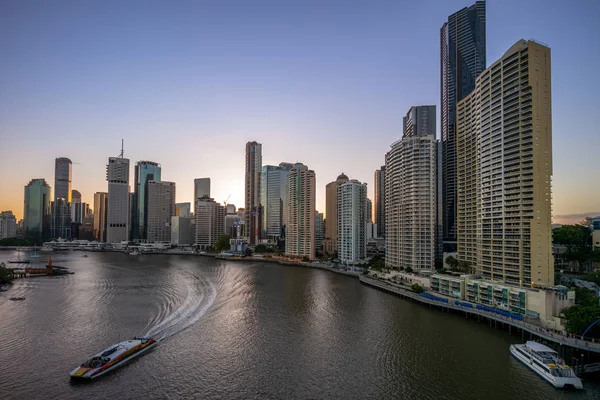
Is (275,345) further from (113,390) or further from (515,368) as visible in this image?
(515,368)

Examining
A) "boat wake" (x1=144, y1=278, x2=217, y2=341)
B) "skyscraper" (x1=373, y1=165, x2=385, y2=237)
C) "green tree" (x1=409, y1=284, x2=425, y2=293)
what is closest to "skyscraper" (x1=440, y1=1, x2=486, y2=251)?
"green tree" (x1=409, y1=284, x2=425, y2=293)

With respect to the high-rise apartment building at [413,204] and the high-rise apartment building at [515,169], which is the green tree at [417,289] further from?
the high-rise apartment building at [413,204]

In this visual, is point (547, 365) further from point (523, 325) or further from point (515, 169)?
point (515, 169)

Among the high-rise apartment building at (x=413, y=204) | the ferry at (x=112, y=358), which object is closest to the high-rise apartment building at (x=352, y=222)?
the high-rise apartment building at (x=413, y=204)

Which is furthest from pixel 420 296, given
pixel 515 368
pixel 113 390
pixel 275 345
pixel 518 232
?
pixel 113 390

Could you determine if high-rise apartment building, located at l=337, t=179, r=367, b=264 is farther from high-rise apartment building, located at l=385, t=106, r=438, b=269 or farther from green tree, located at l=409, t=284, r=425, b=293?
green tree, located at l=409, t=284, r=425, b=293

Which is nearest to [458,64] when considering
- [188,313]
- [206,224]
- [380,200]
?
[380,200]
